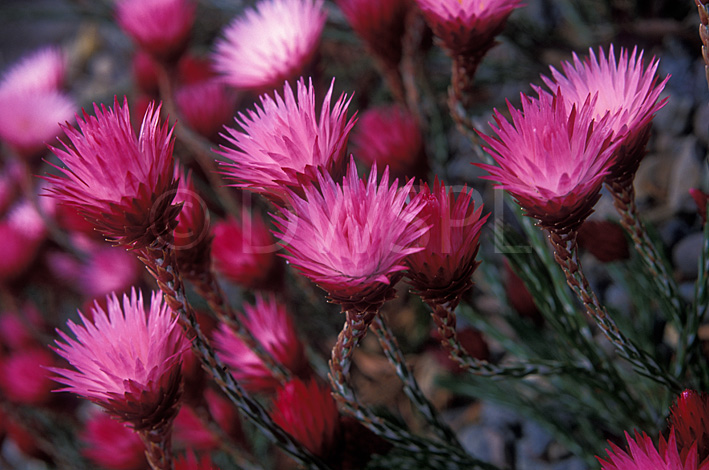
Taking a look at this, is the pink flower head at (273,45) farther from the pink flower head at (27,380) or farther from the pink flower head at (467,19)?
the pink flower head at (27,380)

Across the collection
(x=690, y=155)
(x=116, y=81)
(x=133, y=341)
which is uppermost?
(x=690, y=155)

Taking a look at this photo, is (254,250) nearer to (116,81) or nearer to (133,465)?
(133,465)

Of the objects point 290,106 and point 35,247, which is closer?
point 290,106

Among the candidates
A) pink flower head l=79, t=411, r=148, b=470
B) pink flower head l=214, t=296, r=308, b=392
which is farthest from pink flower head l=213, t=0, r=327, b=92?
pink flower head l=79, t=411, r=148, b=470

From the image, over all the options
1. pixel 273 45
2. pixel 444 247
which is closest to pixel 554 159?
pixel 444 247

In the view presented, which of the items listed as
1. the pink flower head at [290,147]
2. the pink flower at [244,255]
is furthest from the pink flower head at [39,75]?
the pink flower head at [290,147]

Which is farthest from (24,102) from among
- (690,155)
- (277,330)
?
(690,155)
